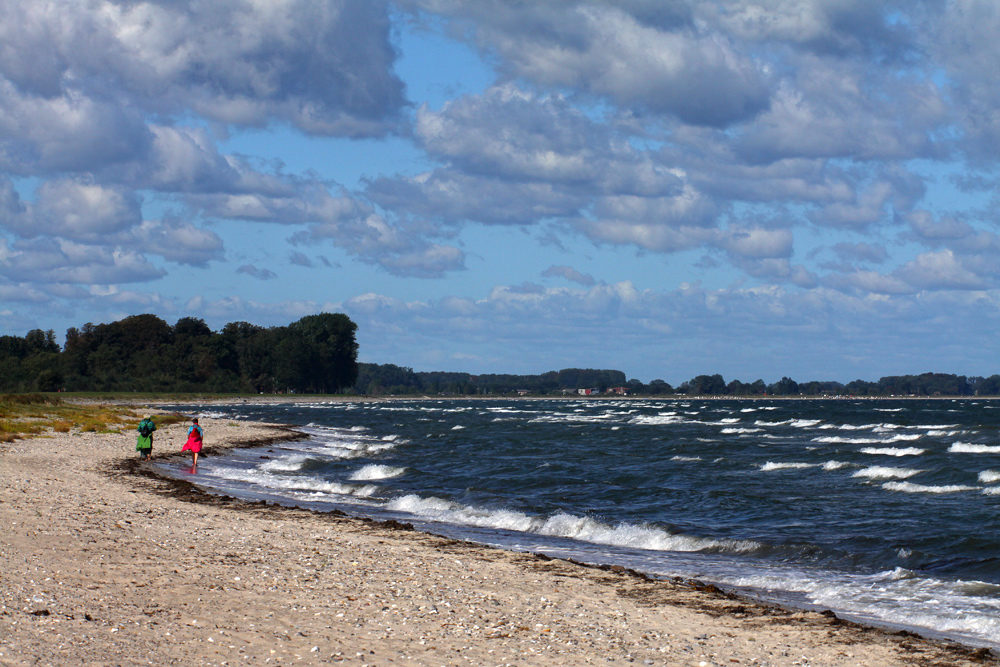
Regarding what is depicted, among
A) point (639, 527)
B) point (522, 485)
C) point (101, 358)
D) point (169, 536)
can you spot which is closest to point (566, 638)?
point (169, 536)

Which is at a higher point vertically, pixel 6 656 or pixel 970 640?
pixel 6 656

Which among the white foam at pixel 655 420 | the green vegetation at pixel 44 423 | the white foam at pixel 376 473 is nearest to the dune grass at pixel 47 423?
the green vegetation at pixel 44 423

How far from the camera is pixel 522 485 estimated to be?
90.1 feet

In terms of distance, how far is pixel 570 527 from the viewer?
19422 mm

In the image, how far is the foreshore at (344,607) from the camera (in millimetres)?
8234

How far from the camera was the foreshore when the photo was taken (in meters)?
8.23

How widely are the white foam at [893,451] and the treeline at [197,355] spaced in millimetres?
142708

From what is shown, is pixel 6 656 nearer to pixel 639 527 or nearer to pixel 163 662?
pixel 163 662

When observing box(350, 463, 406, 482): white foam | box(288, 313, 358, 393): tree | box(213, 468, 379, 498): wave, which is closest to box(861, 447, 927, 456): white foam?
box(350, 463, 406, 482): white foam

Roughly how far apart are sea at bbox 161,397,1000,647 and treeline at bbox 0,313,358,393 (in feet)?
433

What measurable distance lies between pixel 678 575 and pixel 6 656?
10108mm

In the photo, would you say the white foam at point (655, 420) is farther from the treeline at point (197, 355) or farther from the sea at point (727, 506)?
the treeline at point (197, 355)

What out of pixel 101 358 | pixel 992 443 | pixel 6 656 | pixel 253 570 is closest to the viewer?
pixel 6 656

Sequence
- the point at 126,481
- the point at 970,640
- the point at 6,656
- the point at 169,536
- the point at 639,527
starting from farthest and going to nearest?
the point at 126,481 < the point at 639,527 < the point at 169,536 < the point at 970,640 < the point at 6,656
